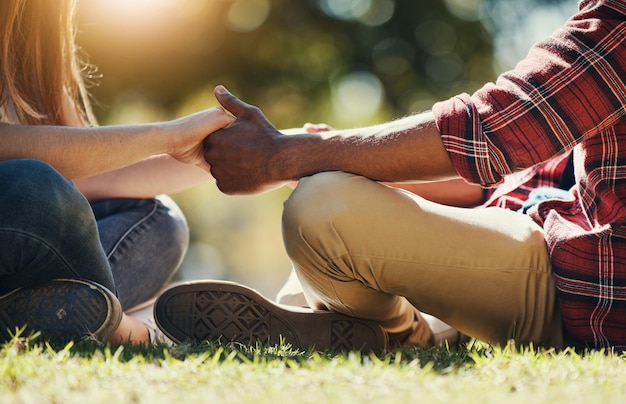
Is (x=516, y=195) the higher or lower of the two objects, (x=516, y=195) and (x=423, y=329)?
the higher

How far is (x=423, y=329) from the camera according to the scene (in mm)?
3283

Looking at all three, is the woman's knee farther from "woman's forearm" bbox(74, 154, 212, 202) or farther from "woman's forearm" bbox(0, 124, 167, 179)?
"woman's forearm" bbox(74, 154, 212, 202)

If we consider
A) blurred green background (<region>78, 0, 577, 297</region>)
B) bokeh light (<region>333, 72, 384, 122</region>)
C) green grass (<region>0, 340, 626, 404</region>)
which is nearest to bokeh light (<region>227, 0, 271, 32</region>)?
blurred green background (<region>78, 0, 577, 297</region>)

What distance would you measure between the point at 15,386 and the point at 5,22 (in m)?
A: 1.76

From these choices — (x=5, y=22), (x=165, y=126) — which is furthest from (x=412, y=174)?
(x=5, y=22)

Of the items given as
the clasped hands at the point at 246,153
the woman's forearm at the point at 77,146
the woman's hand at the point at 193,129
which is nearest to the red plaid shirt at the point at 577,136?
the clasped hands at the point at 246,153

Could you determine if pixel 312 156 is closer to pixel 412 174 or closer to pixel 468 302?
pixel 412 174

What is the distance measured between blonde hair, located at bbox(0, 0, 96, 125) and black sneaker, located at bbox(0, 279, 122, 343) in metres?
1.00

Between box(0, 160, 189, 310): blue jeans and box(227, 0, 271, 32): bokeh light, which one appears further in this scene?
box(227, 0, 271, 32): bokeh light

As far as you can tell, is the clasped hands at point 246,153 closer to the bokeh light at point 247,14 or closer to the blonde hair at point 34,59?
the blonde hair at point 34,59

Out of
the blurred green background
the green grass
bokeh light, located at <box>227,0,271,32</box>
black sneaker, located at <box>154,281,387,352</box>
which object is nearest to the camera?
the green grass

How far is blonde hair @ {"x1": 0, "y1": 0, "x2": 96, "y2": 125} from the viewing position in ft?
10.2

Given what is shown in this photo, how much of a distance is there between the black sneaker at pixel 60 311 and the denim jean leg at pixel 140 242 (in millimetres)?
923

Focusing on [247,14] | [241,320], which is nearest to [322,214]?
[241,320]
